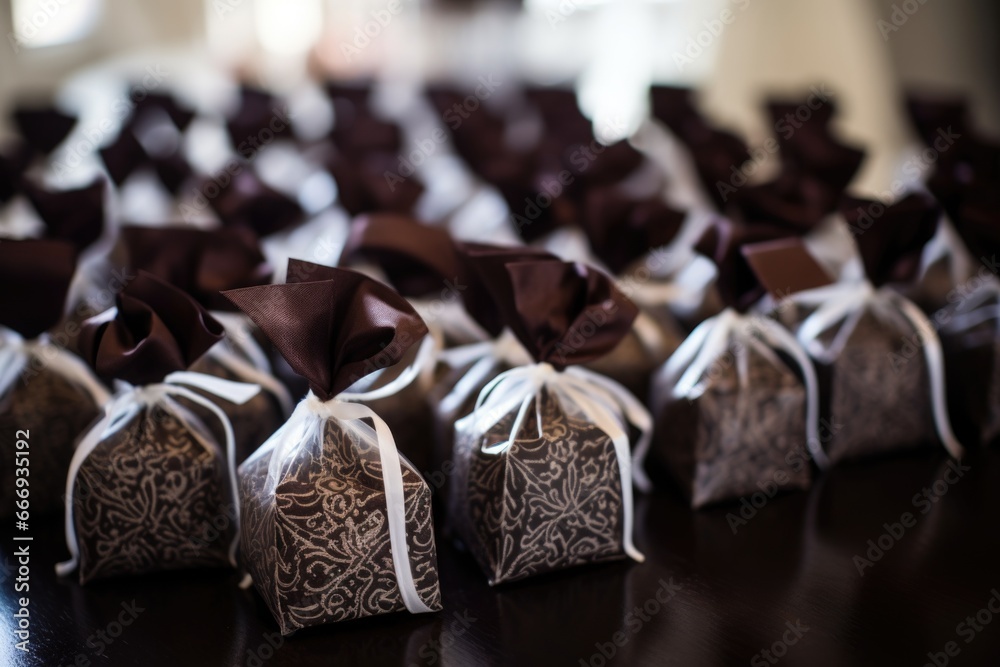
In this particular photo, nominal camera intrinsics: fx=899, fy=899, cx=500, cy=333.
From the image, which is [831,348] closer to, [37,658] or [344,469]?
[344,469]

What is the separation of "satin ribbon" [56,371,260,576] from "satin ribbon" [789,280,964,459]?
63 cm

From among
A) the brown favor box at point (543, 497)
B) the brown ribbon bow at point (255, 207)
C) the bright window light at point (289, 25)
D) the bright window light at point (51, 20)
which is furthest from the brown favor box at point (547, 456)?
the bright window light at point (289, 25)

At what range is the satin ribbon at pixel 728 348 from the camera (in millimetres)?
949

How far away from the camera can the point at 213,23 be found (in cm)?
313

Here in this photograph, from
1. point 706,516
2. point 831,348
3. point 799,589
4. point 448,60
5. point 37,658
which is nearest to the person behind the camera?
point 37,658

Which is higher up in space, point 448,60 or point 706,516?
point 706,516

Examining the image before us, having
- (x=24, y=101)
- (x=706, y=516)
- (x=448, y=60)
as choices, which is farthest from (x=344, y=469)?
(x=448, y=60)

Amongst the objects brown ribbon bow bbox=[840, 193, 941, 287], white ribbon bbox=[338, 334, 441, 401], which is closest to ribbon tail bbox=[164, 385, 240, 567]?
white ribbon bbox=[338, 334, 441, 401]

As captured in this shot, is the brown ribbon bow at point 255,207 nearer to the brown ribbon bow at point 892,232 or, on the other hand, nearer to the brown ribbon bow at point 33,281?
the brown ribbon bow at point 33,281

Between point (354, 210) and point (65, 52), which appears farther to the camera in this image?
point (65, 52)

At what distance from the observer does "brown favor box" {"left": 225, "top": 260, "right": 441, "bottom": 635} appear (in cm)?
70

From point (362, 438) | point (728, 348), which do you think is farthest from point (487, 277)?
point (728, 348)

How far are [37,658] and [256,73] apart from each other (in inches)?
107

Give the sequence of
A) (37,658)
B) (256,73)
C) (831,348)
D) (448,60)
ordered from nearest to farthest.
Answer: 1. (37,658)
2. (831,348)
3. (256,73)
4. (448,60)
